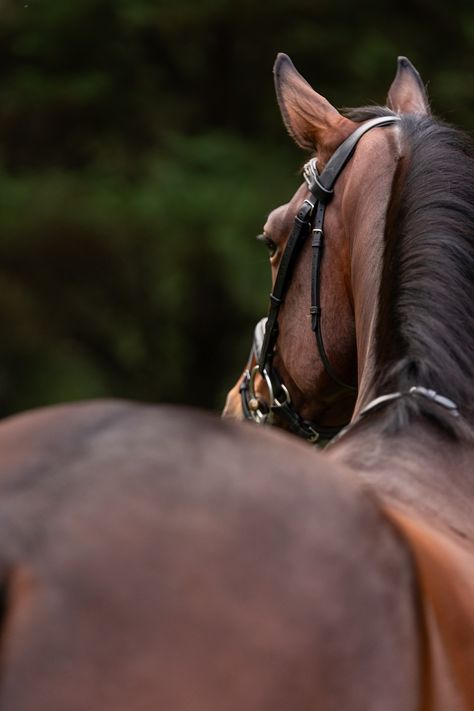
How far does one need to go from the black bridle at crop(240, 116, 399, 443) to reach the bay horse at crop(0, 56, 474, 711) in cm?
160

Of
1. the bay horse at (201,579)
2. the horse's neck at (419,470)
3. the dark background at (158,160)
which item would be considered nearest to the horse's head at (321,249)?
the horse's neck at (419,470)

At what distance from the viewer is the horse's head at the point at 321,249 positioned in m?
2.92

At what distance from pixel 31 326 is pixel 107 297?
74cm

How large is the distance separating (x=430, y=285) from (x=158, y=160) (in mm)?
8638

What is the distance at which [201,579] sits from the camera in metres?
1.22

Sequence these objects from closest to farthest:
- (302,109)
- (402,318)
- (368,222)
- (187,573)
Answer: (187,573), (402,318), (368,222), (302,109)

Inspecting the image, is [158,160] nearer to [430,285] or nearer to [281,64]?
[281,64]

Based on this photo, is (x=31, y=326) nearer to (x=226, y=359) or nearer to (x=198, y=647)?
(x=226, y=359)

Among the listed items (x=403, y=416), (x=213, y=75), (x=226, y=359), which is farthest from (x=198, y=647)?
(x=213, y=75)

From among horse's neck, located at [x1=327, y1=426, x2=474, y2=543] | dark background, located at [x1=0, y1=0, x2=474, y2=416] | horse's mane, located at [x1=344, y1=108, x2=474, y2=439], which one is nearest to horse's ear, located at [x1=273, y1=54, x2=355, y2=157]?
horse's mane, located at [x1=344, y1=108, x2=474, y2=439]

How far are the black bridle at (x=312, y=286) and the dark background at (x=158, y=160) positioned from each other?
6323 mm

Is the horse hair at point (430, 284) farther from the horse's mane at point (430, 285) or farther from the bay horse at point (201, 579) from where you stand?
the bay horse at point (201, 579)

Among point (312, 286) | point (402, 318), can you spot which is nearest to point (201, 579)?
point (402, 318)

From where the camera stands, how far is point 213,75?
35.3 feet
